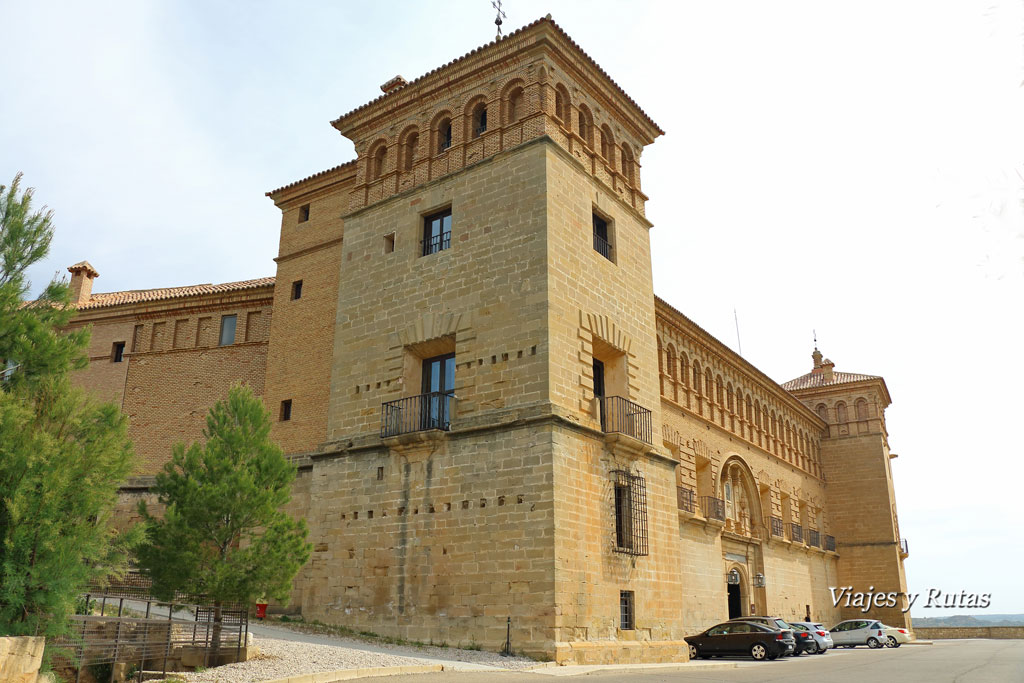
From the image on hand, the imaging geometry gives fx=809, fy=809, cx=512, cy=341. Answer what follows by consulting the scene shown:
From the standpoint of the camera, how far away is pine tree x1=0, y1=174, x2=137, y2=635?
8352 millimetres

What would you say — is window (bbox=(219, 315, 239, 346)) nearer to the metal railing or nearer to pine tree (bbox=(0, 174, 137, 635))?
the metal railing

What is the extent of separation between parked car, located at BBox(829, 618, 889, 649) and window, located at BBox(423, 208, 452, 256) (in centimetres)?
2150

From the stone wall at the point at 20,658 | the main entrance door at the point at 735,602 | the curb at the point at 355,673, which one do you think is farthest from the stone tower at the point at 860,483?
the stone wall at the point at 20,658

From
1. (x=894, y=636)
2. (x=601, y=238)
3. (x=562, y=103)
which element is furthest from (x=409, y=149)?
(x=894, y=636)

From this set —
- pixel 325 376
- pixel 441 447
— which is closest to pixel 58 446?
pixel 441 447

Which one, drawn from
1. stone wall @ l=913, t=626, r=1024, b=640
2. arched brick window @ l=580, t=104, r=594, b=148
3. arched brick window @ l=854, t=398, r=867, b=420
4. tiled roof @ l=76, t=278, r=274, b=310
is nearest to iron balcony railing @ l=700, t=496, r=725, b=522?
arched brick window @ l=580, t=104, r=594, b=148

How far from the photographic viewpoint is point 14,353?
9.19m

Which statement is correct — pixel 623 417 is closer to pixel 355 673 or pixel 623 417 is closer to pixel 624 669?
pixel 624 669

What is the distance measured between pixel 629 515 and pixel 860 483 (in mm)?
26730

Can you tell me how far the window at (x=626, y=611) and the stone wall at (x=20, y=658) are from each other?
413 inches

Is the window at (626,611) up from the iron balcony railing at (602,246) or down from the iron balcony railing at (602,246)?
down

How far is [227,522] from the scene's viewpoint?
12.5m

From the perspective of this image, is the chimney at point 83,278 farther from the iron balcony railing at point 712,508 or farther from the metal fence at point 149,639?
the iron balcony railing at point 712,508

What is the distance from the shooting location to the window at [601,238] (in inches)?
742
